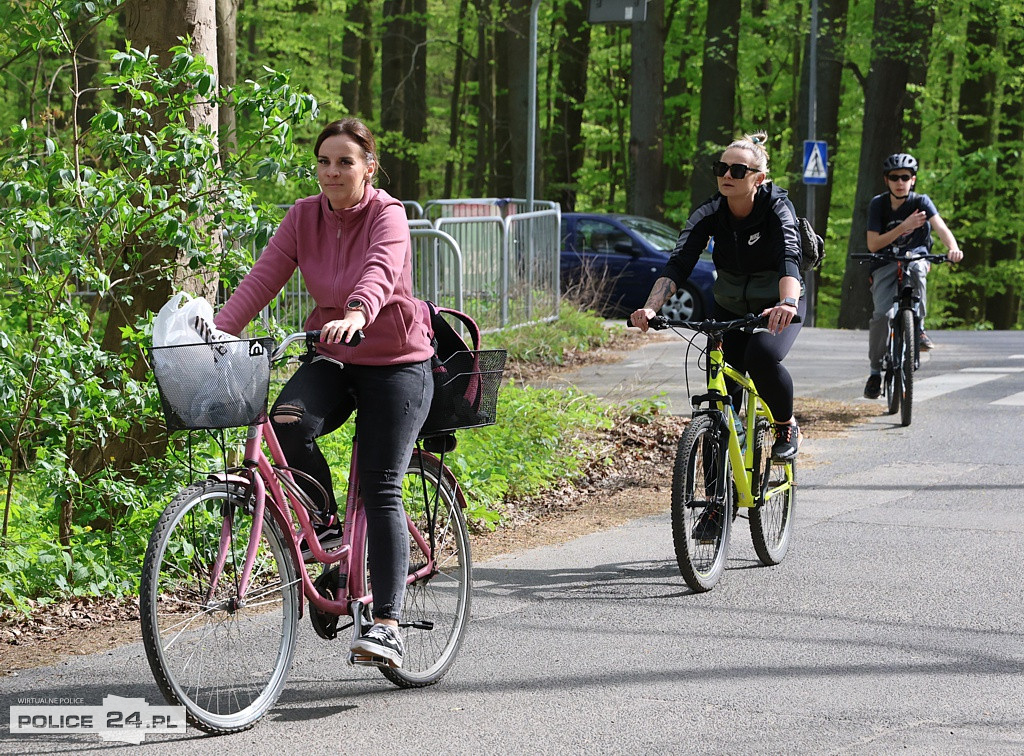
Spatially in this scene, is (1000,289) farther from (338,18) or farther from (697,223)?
(697,223)

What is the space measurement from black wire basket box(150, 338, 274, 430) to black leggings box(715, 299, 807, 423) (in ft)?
10.1

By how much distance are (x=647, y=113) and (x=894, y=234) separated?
18.0 meters

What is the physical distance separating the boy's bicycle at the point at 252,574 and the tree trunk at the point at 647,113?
2407 centimetres

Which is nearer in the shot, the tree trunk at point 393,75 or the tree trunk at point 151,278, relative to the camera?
the tree trunk at point 151,278

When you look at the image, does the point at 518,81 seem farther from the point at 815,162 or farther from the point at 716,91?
the point at 815,162

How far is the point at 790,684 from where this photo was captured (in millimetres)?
4957

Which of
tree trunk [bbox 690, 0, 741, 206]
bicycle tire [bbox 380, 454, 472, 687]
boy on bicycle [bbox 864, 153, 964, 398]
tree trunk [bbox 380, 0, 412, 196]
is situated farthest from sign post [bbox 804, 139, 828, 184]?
bicycle tire [bbox 380, 454, 472, 687]

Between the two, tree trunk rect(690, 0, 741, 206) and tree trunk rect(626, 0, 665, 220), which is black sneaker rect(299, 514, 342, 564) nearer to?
tree trunk rect(626, 0, 665, 220)

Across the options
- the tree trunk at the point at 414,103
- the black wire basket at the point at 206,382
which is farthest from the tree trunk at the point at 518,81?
the black wire basket at the point at 206,382

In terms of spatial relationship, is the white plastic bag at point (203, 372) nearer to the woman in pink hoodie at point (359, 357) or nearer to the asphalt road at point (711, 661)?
the woman in pink hoodie at point (359, 357)

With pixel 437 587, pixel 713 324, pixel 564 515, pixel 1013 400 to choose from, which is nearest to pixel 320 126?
pixel 1013 400

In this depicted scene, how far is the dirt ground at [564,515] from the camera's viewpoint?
552 cm

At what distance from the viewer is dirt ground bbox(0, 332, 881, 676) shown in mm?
5520

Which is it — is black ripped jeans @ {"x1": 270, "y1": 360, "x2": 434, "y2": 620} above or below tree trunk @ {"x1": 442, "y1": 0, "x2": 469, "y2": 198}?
below
